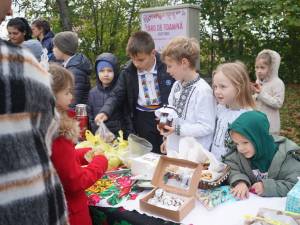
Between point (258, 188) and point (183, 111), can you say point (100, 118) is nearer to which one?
point (183, 111)

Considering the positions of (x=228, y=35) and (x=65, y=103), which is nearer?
(x=65, y=103)

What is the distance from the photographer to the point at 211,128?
2617 mm

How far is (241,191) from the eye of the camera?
1950 millimetres

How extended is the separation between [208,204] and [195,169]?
183 mm

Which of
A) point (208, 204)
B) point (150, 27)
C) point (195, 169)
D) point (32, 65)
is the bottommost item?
point (208, 204)

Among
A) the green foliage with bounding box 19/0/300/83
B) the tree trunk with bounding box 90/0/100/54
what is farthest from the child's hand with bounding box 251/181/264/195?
the tree trunk with bounding box 90/0/100/54

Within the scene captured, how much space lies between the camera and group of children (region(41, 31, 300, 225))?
1.85 metres

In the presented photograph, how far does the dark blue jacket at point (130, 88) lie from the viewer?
10.7 feet

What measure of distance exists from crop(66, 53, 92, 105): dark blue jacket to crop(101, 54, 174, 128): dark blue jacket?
0.62 m

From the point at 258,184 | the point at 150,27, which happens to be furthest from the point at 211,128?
the point at 150,27

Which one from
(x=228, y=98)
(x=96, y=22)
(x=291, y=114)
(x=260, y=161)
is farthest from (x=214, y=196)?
(x=96, y=22)

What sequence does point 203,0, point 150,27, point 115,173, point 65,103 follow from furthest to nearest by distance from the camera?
point 203,0 < point 150,27 < point 115,173 < point 65,103

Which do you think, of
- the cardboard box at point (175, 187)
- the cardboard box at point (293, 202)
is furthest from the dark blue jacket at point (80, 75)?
the cardboard box at point (293, 202)

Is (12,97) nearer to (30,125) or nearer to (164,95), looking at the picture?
→ (30,125)
